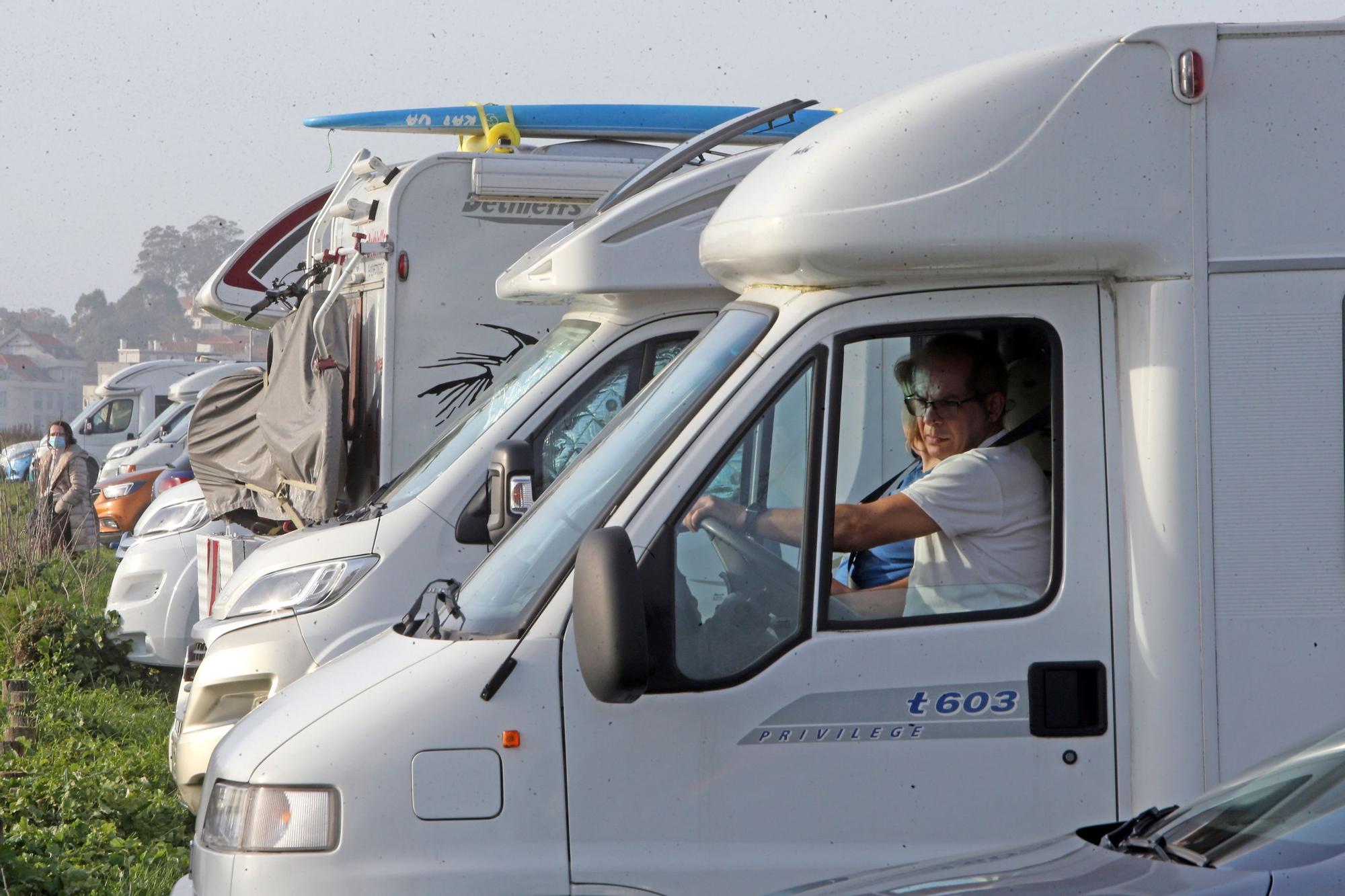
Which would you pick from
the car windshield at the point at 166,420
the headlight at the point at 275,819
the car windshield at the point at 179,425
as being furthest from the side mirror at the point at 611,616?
the car windshield at the point at 166,420

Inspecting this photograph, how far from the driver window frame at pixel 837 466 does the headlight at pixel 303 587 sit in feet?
9.19

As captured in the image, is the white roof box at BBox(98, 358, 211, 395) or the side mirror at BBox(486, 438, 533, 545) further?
the white roof box at BBox(98, 358, 211, 395)

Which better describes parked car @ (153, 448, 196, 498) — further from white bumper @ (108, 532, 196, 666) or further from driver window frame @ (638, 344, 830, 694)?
driver window frame @ (638, 344, 830, 694)

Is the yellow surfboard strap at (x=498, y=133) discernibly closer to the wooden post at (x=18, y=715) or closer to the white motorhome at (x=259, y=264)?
the white motorhome at (x=259, y=264)

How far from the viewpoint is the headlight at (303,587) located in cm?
572

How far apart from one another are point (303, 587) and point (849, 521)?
300 centimetres

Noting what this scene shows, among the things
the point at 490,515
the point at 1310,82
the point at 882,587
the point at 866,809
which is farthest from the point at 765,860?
the point at 490,515

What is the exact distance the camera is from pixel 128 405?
27.1 meters

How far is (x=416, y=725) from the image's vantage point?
10.3 ft

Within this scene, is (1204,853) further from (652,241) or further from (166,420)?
Result: (166,420)

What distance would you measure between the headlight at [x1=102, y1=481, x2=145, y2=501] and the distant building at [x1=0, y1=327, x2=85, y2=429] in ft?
246

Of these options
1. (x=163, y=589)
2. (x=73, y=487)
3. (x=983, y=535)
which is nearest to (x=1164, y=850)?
(x=983, y=535)

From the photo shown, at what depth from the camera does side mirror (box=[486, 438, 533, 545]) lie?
511 cm

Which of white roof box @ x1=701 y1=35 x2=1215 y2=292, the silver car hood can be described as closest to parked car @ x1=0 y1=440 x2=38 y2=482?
white roof box @ x1=701 y1=35 x2=1215 y2=292
